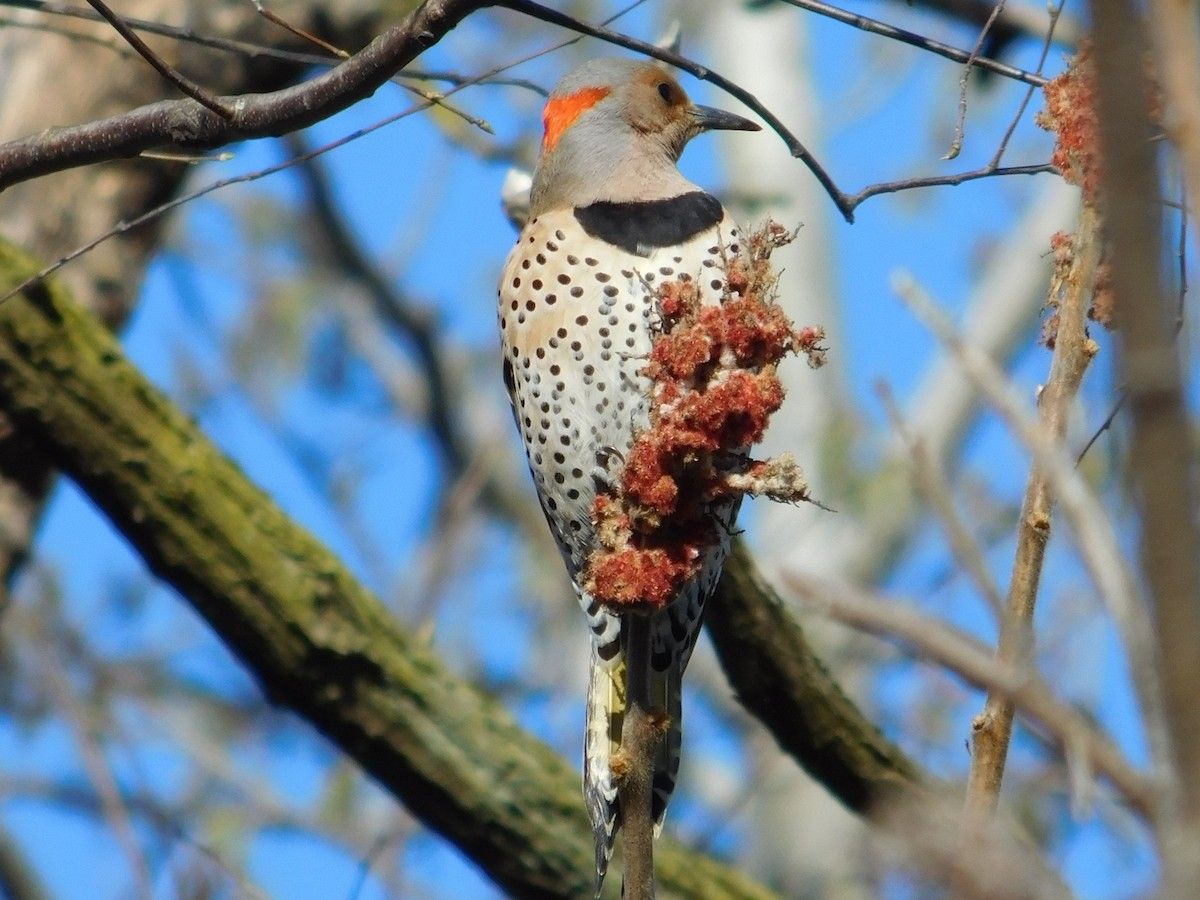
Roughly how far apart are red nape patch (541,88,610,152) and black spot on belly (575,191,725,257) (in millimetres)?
434

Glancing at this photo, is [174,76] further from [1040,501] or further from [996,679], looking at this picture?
[996,679]

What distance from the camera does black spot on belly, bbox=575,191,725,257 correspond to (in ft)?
11.2

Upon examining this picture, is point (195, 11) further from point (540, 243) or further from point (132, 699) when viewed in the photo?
point (132, 699)

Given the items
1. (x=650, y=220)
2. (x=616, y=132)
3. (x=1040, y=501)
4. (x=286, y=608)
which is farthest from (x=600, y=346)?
(x=1040, y=501)

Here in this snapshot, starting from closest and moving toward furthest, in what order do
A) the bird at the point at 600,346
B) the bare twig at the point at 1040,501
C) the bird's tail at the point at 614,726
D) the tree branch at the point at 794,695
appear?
the bare twig at the point at 1040,501 → the bird at the point at 600,346 → the bird's tail at the point at 614,726 → the tree branch at the point at 794,695

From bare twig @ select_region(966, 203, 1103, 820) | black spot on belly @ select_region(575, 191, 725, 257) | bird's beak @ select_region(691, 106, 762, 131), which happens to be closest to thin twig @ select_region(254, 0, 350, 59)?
black spot on belly @ select_region(575, 191, 725, 257)

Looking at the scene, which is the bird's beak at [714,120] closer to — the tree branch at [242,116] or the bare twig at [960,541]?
the tree branch at [242,116]

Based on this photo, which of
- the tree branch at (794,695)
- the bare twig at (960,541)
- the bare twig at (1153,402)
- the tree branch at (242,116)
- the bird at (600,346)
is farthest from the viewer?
the tree branch at (794,695)

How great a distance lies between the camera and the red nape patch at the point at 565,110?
396cm

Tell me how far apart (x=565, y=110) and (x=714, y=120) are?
1.28 feet

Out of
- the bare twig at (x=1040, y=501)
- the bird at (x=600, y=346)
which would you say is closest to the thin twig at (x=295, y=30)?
the bird at (x=600, y=346)

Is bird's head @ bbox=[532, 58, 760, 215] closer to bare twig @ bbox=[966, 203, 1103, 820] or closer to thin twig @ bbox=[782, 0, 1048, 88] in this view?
thin twig @ bbox=[782, 0, 1048, 88]

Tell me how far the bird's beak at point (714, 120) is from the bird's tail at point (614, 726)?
1.32 metres

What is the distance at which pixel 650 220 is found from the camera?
11.4 feet
